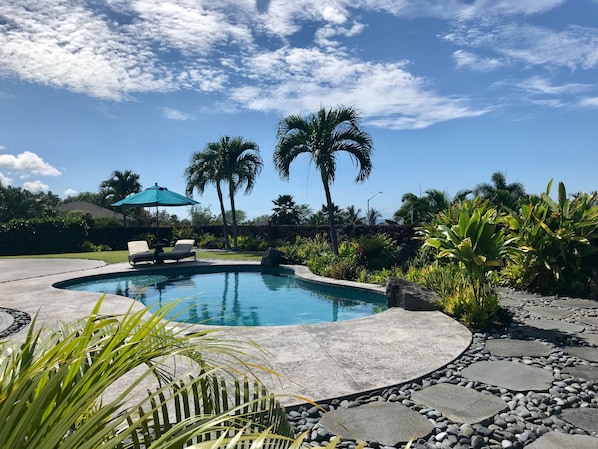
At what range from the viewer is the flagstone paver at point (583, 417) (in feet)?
9.43

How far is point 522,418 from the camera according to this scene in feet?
9.89

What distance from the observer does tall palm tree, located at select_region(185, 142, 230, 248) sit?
73.5 feet

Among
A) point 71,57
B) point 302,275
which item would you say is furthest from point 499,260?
point 71,57

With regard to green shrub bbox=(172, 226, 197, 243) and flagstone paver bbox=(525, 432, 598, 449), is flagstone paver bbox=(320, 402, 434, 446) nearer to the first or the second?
flagstone paver bbox=(525, 432, 598, 449)

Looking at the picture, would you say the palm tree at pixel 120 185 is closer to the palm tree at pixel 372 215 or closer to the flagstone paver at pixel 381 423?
the palm tree at pixel 372 215

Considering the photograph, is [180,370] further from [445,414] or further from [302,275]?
[302,275]

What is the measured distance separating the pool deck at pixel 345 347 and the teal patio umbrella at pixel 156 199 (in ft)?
24.5

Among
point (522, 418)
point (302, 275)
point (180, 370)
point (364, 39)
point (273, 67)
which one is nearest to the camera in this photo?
point (522, 418)

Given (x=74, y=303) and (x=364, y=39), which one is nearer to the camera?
(x=74, y=303)

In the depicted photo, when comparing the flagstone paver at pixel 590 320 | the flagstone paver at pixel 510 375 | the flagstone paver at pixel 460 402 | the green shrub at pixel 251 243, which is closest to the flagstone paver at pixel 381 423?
the flagstone paver at pixel 460 402

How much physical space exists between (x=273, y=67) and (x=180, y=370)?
926 centimetres

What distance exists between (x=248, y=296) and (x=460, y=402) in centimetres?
748

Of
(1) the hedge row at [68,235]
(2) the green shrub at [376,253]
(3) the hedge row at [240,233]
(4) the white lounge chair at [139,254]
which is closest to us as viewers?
(2) the green shrub at [376,253]

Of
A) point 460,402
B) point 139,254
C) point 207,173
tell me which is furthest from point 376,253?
point 207,173
